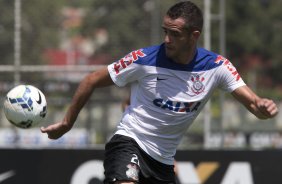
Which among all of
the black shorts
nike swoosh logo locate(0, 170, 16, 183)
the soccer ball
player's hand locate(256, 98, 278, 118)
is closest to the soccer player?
the black shorts

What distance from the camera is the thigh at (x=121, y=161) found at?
516cm

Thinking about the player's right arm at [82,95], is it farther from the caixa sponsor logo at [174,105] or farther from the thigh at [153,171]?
the thigh at [153,171]

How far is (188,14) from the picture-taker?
17.3 ft

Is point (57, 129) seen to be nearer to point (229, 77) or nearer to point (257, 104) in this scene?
point (229, 77)

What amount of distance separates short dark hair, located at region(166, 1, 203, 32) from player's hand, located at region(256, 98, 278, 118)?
755mm

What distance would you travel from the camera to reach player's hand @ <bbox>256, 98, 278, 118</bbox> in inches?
189

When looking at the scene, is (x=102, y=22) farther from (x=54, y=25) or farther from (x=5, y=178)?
(x=5, y=178)

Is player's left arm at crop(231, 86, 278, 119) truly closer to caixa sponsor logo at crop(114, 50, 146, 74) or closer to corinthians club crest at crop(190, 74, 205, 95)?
corinthians club crest at crop(190, 74, 205, 95)

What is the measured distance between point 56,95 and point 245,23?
37.0m

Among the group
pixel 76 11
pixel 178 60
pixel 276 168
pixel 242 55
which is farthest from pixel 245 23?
pixel 178 60

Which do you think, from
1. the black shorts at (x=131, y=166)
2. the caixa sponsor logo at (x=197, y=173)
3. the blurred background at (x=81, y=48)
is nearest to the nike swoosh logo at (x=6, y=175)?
the caixa sponsor logo at (x=197, y=173)

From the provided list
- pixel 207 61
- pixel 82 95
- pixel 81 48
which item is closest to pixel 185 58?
pixel 207 61

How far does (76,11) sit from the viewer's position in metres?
11.6

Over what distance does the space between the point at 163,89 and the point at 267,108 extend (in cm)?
82
